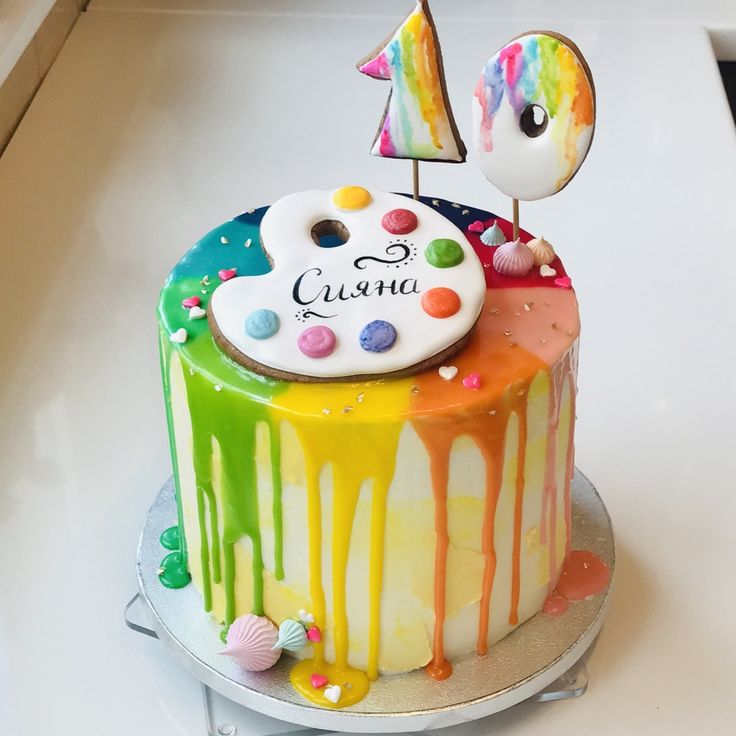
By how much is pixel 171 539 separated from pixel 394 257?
38 centimetres

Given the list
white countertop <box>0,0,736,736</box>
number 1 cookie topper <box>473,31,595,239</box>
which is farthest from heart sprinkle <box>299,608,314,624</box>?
number 1 cookie topper <box>473,31,595,239</box>

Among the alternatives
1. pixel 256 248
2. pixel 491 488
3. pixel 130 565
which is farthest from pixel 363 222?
pixel 130 565

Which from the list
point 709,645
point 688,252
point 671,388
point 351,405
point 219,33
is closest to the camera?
point 351,405

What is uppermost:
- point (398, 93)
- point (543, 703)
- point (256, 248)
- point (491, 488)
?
point (398, 93)

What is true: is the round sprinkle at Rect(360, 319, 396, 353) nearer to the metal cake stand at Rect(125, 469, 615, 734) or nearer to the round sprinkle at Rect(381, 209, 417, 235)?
the round sprinkle at Rect(381, 209, 417, 235)

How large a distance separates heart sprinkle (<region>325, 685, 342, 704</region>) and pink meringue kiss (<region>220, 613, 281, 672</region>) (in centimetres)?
5

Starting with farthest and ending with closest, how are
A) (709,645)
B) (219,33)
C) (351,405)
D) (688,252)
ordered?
(219,33), (688,252), (709,645), (351,405)

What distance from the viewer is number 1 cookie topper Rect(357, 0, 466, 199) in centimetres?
98

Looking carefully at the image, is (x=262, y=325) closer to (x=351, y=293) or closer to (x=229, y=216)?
(x=351, y=293)

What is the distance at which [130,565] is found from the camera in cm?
122

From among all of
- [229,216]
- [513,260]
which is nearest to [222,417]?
[513,260]

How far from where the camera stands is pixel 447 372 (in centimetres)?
92

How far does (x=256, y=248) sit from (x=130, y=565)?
15.0 inches

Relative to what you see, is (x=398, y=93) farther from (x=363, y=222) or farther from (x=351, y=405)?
(x=351, y=405)
